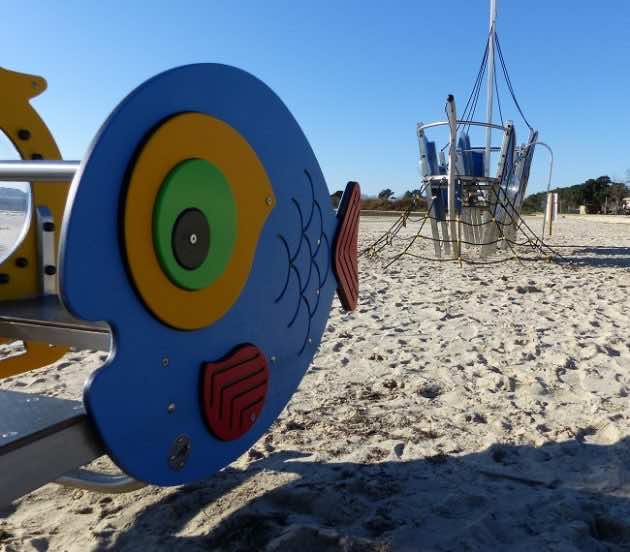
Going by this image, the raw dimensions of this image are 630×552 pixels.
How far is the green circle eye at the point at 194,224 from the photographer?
43.3 inches

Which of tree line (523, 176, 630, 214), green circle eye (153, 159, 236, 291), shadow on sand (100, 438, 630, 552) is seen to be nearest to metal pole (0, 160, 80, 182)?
green circle eye (153, 159, 236, 291)

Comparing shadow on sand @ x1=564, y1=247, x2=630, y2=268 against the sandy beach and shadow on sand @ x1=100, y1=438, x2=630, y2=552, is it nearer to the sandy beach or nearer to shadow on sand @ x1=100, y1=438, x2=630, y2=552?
the sandy beach

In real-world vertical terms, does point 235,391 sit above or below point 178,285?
below

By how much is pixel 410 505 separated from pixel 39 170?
1298 millimetres

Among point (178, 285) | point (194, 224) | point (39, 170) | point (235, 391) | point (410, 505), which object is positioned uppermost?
point (39, 170)

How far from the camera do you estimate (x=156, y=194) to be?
1.07 metres

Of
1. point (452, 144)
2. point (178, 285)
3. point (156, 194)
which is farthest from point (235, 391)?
point (452, 144)

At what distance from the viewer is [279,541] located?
1.42 metres

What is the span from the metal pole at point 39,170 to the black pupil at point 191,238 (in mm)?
278

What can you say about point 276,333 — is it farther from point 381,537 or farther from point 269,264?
point 381,537

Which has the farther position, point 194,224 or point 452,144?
point 452,144

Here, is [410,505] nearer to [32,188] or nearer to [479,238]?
[32,188]

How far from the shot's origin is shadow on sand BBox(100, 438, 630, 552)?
1454 millimetres

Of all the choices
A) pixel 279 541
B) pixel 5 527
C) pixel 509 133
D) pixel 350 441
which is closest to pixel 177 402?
pixel 279 541
